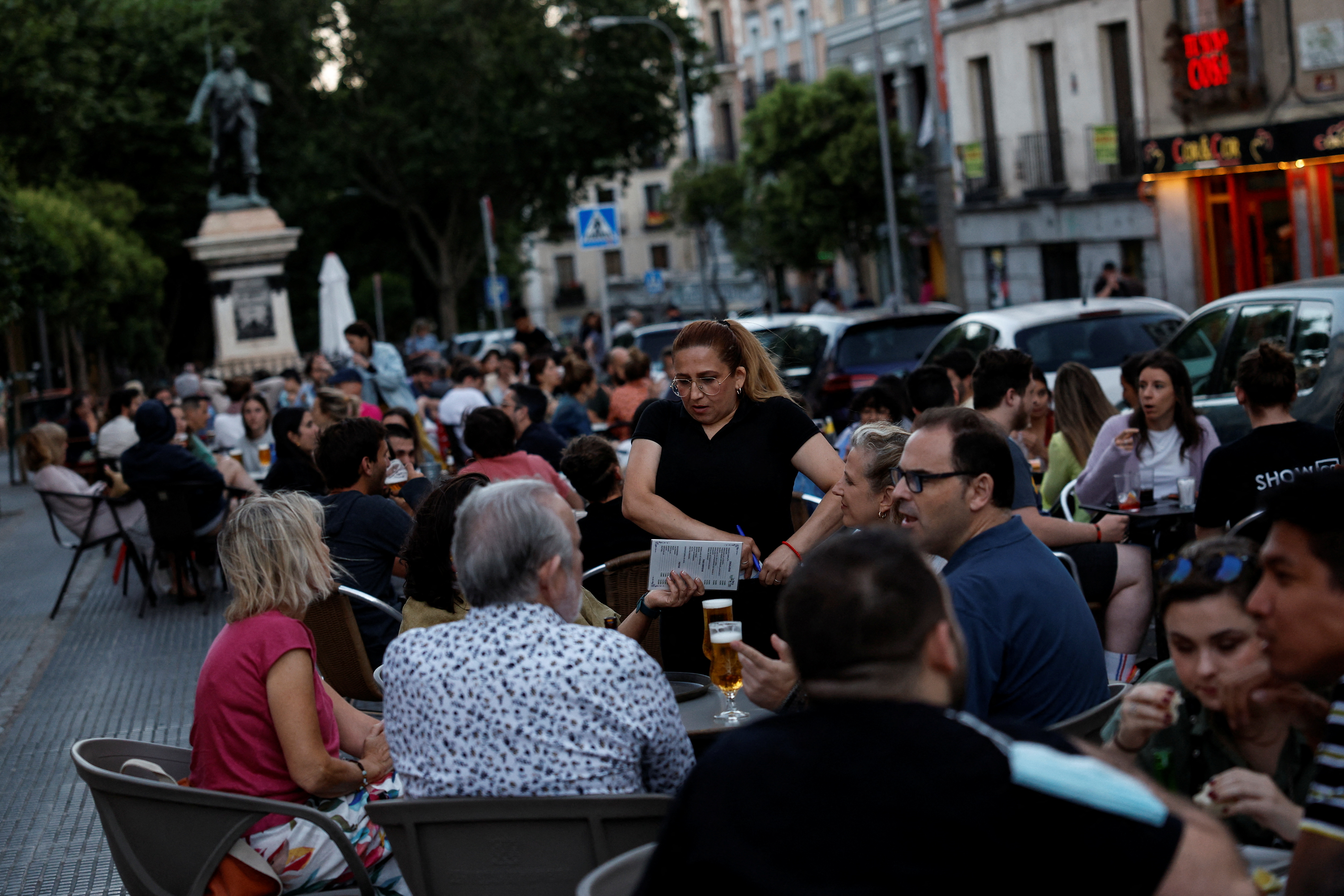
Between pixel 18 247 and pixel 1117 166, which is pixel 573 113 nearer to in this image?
pixel 1117 166

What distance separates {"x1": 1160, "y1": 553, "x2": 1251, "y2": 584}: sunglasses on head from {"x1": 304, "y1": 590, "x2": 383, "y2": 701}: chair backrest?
332cm

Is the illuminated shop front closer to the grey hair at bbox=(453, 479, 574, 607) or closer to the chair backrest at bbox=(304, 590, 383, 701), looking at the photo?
the chair backrest at bbox=(304, 590, 383, 701)

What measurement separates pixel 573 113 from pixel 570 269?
1840 inches

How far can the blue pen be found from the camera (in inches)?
195

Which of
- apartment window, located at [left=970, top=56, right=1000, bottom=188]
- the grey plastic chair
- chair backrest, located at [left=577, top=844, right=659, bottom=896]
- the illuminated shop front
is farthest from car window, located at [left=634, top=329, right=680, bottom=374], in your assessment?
chair backrest, located at [left=577, top=844, right=659, bottom=896]

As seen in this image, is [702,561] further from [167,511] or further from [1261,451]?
[167,511]

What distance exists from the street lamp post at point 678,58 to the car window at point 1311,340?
2706 cm

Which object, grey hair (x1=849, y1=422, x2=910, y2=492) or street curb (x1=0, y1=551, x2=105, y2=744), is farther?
street curb (x1=0, y1=551, x2=105, y2=744)

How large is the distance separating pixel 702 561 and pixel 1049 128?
29533 mm

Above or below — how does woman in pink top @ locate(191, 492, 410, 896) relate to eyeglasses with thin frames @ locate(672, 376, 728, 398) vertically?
below

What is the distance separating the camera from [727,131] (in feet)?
209

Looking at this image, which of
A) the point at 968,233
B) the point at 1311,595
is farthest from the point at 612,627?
the point at 968,233

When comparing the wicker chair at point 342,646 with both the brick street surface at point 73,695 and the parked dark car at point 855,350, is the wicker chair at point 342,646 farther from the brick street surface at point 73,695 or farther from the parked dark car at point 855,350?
the parked dark car at point 855,350

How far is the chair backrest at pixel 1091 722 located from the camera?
318 centimetres
